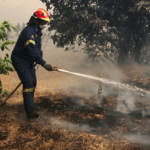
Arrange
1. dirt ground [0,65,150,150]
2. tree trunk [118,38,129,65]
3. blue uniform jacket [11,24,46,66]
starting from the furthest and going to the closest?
tree trunk [118,38,129,65] < blue uniform jacket [11,24,46,66] < dirt ground [0,65,150,150]

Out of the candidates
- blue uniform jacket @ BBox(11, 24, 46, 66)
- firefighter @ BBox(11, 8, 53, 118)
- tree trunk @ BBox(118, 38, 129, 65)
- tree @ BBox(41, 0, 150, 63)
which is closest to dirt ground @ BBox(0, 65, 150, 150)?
firefighter @ BBox(11, 8, 53, 118)

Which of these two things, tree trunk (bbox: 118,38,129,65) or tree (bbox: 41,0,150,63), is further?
tree trunk (bbox: 118,38,129,65)

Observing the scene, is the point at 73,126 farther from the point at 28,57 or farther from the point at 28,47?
the point at 28,47

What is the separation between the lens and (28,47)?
382 cm

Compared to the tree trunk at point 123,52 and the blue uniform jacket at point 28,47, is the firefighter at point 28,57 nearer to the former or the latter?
the blue uniform jacket at point 28,47

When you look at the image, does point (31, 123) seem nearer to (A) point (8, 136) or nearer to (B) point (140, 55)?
(A) point (8, 136)

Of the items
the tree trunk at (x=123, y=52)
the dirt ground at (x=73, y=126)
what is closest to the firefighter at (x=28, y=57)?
the dirt ground at (x=73, y=126)

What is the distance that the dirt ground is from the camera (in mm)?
3117

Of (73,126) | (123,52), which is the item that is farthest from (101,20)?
(73,126)

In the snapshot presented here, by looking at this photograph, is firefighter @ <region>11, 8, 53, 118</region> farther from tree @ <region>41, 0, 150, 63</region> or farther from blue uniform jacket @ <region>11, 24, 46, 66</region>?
tree @ <region>41, 0, 150, 63</region>

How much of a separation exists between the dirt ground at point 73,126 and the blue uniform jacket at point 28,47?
53.8 inches

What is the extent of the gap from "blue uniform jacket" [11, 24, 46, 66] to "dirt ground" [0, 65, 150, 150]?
1.37 meters

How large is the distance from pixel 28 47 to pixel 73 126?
199 centimetres

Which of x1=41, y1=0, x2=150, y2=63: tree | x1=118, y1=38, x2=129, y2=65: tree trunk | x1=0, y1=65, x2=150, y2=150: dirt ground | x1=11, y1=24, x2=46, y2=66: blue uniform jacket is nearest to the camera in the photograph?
x1=0, y1=65, x2=150, y2=150: dirt ground
